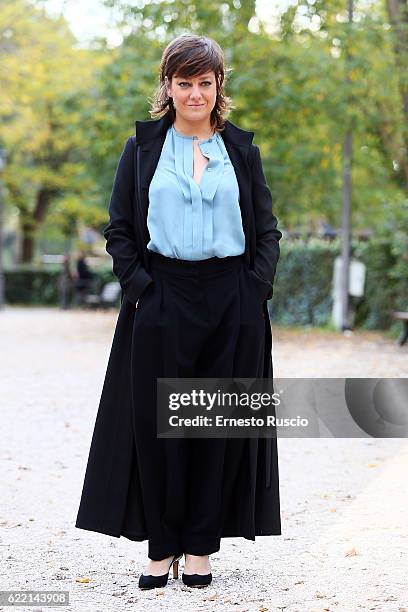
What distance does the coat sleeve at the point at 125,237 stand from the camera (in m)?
4.21

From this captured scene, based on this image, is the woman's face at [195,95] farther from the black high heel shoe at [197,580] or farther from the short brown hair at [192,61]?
the black high heel shoe at [197,580]

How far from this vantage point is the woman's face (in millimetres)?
4215

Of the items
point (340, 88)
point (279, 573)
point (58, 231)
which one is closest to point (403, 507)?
→ point (279, 573)

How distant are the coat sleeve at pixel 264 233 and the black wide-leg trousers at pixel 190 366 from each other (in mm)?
56

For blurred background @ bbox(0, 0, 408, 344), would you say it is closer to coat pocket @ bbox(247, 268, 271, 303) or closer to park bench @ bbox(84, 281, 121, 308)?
park bench @ bbox(84, 281, 121, 308)

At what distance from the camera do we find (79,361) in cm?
1498

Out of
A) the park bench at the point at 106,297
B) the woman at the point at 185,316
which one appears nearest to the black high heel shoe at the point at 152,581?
the woman at the point at 185,316

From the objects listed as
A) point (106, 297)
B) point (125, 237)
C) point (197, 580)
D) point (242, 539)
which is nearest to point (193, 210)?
point (125, 237)

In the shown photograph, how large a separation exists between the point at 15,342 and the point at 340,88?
20.7ft

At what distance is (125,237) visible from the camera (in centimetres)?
427

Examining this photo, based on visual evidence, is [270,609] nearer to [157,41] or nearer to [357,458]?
[357,458]

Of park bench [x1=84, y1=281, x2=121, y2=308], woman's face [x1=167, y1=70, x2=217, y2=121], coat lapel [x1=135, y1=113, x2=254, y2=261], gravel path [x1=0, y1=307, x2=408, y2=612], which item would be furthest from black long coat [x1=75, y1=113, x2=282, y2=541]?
park bench [x1=84, y1=281, x2=121, y2=308]

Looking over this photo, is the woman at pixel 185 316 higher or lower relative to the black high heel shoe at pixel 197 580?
higher

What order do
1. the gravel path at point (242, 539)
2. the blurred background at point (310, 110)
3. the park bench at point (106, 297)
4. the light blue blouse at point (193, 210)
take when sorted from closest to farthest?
1. the light blue blouse at point (193, 210)
2. the gravel path at point (242, 539)
3. the blurred background at point (310, 110)
4. the park bench at point (106, 297)
